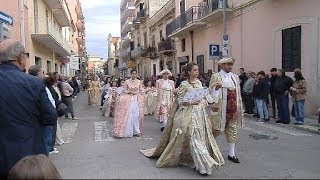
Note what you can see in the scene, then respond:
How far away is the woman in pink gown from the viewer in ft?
36.7

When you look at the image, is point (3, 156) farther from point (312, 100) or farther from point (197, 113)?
point (312, 100)

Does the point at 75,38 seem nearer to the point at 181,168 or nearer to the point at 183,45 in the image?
the point at 183,45

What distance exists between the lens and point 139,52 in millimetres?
53312

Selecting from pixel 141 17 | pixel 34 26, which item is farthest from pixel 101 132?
pixel 141 17

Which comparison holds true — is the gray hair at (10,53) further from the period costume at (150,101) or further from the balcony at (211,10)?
the balcony at (211,10)

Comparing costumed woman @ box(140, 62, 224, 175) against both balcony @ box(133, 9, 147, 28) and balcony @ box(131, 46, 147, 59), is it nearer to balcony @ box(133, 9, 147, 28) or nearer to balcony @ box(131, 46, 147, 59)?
balcony @ box(131, 46, 147, 59)

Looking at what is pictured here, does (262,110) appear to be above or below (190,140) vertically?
below

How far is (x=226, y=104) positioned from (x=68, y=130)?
6.64 metres

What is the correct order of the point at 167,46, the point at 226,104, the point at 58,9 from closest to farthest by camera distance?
the point at 226,104 → the point at 58,9 → the point at 167,46

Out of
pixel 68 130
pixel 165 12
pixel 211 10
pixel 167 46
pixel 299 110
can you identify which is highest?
pixel 165 12

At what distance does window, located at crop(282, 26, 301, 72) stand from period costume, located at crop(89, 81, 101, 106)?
11.8m

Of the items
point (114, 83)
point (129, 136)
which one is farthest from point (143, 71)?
point (129, 136)

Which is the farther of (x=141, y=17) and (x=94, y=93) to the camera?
(x=141, y=17)

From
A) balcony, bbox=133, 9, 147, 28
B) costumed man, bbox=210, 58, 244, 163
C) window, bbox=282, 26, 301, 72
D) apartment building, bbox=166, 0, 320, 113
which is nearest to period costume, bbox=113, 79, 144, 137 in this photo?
costumed man, bbox=210, 58, 244, 163
